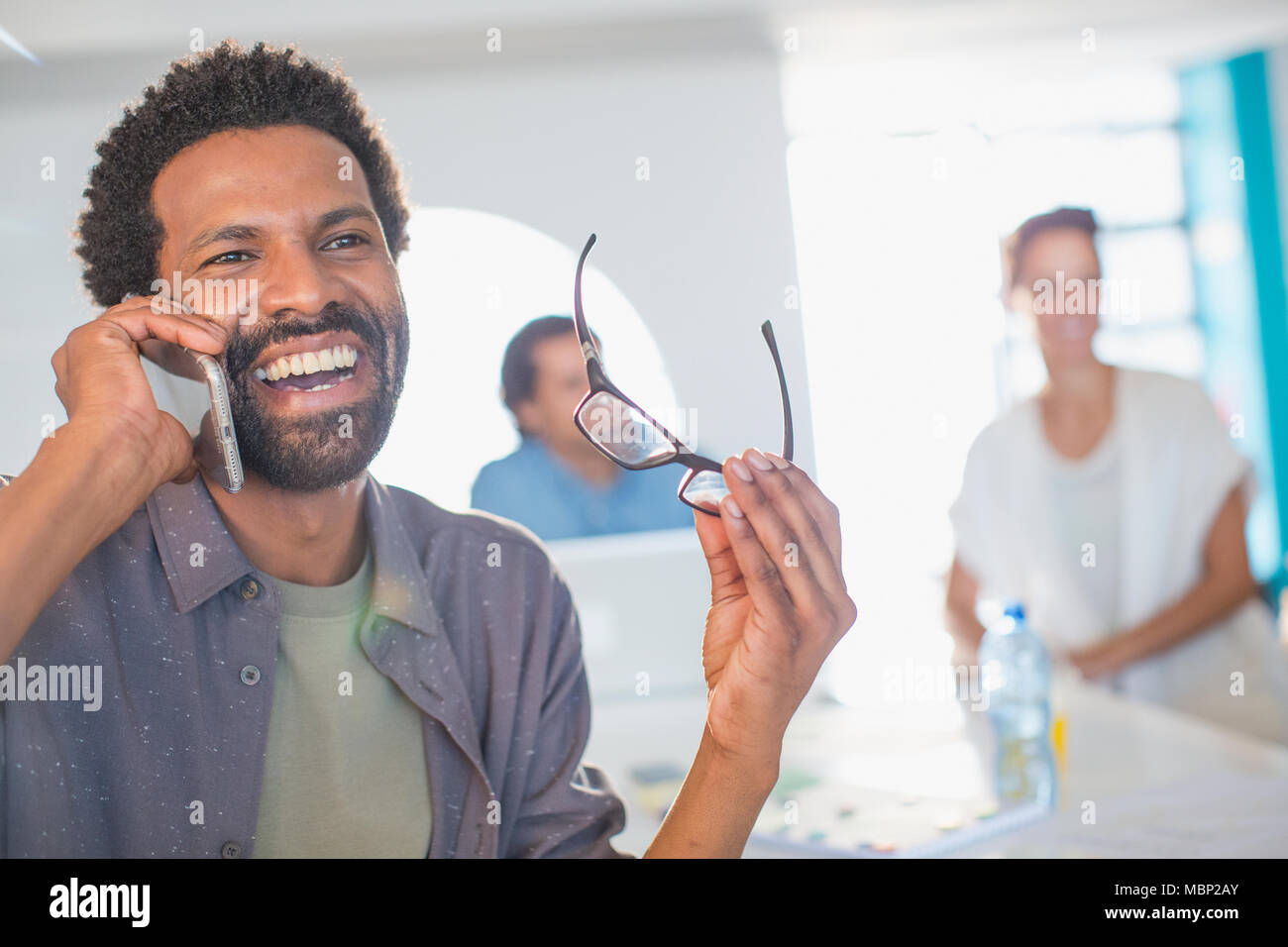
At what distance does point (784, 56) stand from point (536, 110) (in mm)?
310

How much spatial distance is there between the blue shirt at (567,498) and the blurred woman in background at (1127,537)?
595mm

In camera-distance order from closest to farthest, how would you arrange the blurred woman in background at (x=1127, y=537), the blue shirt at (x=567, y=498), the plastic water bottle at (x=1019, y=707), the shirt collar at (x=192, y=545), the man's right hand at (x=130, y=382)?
the man's right hand at (x=130, y=382) < the shirt collar at (x=192, y=545) < the blue shirt at (x=567, y=498) < the plastic water bottle at (x=1019, y=707) < the blurred woman in background at (x=1127, y=537)

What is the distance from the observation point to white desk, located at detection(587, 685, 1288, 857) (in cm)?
111

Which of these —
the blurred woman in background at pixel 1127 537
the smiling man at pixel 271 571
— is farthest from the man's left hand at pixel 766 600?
the blurred woman in background at pixel 1127 537

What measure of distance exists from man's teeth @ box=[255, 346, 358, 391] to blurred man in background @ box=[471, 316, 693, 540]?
0.73ft

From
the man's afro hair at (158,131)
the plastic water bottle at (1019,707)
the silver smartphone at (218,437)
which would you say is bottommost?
the plastic water bottle at (1019,707)

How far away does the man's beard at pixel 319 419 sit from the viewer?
2.64ft

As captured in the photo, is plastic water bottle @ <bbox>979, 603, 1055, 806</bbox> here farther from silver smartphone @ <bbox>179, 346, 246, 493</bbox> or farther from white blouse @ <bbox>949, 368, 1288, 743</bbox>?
silver smartphone @ <bbox>179, 346, 246, 493</bbox>

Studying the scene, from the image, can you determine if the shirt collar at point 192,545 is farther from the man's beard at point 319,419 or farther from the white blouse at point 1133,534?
the white blouse at point 1133,534

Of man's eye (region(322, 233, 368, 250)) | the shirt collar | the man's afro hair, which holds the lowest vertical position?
the shirt collar

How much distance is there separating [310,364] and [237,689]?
28 cm

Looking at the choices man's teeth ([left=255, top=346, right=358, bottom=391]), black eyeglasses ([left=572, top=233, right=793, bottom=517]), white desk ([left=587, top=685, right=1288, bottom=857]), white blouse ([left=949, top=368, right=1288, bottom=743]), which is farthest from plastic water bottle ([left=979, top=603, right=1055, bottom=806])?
man's teeth ([left=255, top=346, right=358, bottom=391])

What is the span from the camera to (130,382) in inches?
28.6

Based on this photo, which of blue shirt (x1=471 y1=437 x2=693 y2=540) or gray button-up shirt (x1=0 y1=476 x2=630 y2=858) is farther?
blue shirt (x1=471 y1=437 x2=693 y2=540)
